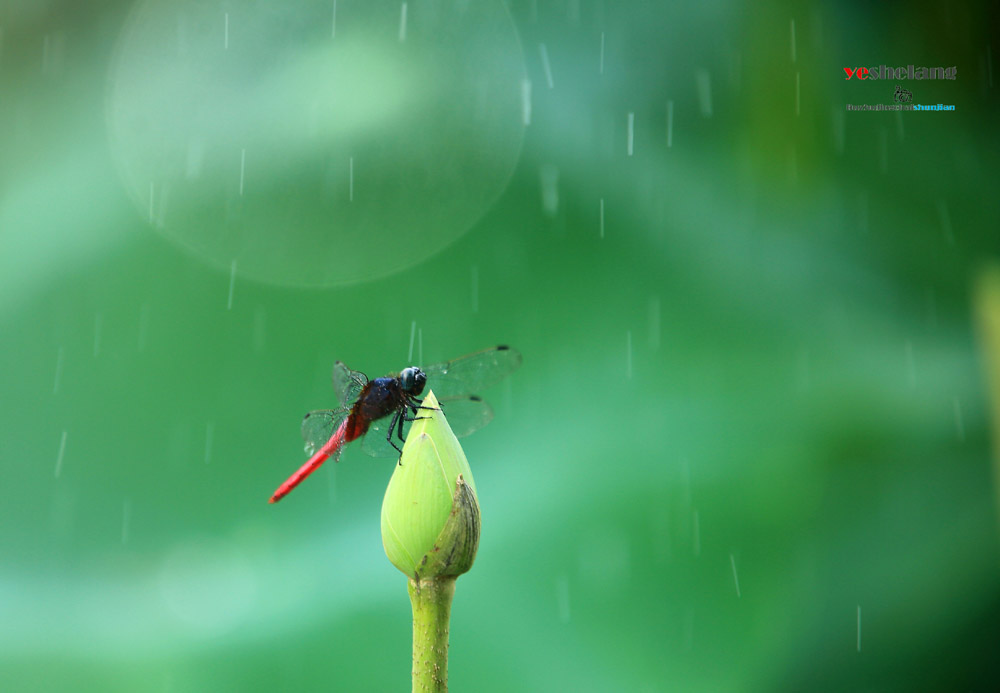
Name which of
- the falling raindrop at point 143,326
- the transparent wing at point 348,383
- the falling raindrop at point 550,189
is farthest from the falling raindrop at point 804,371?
the falling raindrop at point 143,326

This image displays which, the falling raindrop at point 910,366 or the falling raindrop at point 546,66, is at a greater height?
the falling raindrop at point 546,66

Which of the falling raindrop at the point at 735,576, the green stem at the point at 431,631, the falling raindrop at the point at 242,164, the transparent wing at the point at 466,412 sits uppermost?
the falling raindrop at the point at 242,164

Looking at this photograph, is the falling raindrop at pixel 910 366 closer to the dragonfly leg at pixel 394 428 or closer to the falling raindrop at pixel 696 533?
the falling raindrop at pixel 696 533

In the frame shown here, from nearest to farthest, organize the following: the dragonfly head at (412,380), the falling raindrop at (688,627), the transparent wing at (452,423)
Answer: the dragonfly head at (412,380) < the transparent wing at (452,423) < the falling raindrop at (688,627)

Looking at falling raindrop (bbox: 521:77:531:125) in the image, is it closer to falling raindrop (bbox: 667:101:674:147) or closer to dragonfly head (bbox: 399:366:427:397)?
falling raindrop (bbox: 667:101:674:147)

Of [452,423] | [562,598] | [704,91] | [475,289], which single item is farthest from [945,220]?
[452,423]

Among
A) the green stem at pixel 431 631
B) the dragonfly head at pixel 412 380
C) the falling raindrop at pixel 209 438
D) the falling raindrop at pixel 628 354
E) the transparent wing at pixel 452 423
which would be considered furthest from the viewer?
the falling raindrop at pixel 628 354

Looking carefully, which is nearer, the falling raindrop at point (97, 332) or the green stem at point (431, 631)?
the green stem at point (431, 631)

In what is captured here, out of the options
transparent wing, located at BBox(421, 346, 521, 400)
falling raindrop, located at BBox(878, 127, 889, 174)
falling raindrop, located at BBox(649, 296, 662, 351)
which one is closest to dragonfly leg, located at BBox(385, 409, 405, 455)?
transparent wing, located at BBox(421, 346, 521, 400)

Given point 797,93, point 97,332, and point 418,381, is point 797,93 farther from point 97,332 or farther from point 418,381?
point 97,332

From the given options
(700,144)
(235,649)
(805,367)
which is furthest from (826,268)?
(235,649)
